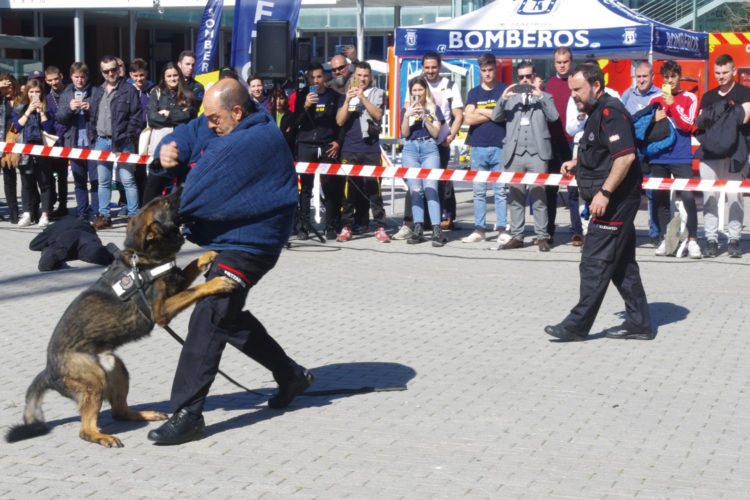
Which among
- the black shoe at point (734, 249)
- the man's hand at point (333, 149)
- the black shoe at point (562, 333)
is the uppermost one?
the man's hand at point (333, 149)

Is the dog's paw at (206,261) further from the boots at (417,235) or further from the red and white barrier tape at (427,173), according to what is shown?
the boots at (417,235)

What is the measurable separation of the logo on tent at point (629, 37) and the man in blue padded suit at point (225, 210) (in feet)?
30.8

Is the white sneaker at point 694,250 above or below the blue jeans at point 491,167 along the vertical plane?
below

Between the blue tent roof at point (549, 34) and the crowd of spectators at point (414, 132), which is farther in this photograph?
the blue tent roof at point (549, 34)

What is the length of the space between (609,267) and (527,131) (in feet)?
13.7

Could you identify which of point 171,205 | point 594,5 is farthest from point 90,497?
point 594,5

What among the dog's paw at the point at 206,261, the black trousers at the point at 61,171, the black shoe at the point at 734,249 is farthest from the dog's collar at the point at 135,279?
the black trousers at the point at 61,171

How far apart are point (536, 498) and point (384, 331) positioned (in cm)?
340

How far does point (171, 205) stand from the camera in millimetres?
5039

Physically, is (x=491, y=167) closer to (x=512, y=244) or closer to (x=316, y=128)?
(x=512, y=244)

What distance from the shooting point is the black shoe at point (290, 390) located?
19.1ft

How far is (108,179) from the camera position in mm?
13117

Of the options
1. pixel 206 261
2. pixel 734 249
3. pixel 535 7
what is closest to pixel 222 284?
pixel 206 261

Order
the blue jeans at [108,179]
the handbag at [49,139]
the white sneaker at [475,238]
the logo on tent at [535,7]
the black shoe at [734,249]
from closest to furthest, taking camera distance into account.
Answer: the black shoe at [734,249]
the white sneaker at [475,238]
the blue jeans at [108,179]
the handbag at [49,139]
the logo on tent at [535,7]
